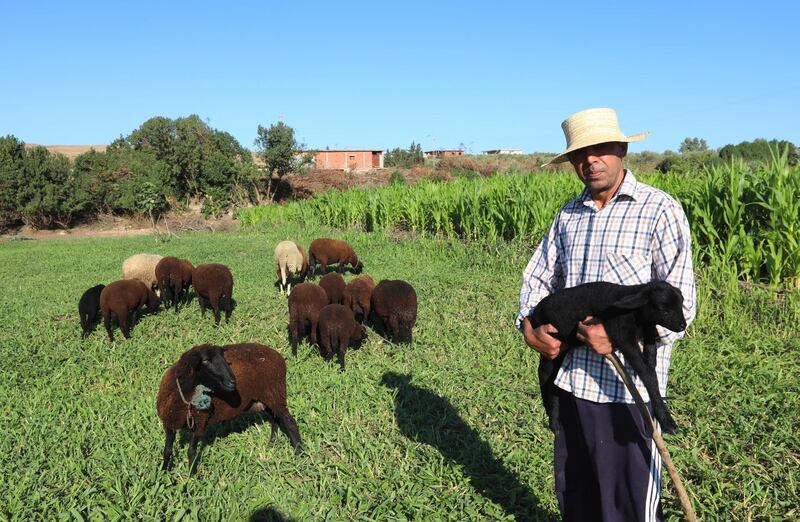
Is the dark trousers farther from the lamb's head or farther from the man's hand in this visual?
the lamb's head

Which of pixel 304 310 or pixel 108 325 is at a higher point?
pixel 304 310

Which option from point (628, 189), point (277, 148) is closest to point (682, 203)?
point (628, 189)

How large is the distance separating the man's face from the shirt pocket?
13.2 inches

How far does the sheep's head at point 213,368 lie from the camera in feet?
12.3

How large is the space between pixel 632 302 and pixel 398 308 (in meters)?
4.70

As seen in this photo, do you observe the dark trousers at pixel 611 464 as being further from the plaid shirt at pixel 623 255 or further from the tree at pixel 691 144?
the tree at pixel 691 144

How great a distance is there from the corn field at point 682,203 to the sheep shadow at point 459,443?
4901 mm

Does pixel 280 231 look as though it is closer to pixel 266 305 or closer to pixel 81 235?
pixel 266 305

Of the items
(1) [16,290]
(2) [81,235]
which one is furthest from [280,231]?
(2) [81,235]

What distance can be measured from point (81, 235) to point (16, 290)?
65.6 feet

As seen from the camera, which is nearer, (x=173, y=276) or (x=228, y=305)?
(x=228, y=305)

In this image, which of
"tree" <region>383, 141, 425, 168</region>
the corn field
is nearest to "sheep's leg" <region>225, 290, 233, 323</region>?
the corn field

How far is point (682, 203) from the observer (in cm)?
905

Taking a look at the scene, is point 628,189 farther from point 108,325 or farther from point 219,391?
point 108,325
